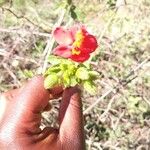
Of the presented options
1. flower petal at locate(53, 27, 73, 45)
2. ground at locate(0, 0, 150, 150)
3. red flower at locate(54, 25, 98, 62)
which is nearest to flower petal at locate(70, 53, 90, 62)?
red flower at locate(54, 25, 98, 62)

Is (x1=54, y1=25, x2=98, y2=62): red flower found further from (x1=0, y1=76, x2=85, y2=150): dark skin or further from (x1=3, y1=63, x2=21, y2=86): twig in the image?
(x1=3, y1=63, x2=21, y2=86): twig

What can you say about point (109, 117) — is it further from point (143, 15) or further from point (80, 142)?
point (80, 142)

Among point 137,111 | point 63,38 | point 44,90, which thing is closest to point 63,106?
point 44,90

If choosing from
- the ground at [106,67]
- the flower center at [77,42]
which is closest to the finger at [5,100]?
the flower center at [77,42]

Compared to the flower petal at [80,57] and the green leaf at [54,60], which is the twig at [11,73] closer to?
the green leaf at [54,60]

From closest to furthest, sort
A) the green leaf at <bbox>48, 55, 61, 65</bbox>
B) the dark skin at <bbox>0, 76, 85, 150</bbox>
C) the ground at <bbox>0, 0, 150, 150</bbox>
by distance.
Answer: the dark skin at <bbox>0, 76, 85, 150</bbox>
the green leaf at <bbox>48, 55, 61, 65</bbox>
the ground at <bbox>0, 0, 150, 150</bbox>

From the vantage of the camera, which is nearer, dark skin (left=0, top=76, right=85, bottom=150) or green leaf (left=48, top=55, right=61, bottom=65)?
dark skin (left=0, top=76, right=85, bottom=150)
